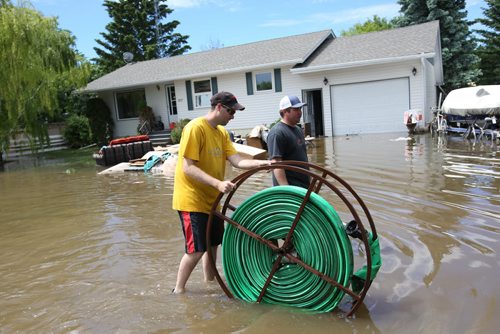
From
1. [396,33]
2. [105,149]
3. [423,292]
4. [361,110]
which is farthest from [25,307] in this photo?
[396,33]

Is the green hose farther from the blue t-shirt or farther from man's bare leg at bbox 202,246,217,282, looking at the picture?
the blue t-shirt

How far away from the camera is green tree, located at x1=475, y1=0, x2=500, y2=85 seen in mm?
30938

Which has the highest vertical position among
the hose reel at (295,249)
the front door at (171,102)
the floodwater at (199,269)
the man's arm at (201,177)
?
the front door at (171,102)

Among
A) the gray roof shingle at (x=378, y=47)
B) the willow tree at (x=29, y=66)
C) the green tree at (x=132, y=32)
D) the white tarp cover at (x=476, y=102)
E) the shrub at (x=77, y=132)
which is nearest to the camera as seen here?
the white tarp cover at (x=476, y=102)

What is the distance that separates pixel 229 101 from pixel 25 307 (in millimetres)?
2568

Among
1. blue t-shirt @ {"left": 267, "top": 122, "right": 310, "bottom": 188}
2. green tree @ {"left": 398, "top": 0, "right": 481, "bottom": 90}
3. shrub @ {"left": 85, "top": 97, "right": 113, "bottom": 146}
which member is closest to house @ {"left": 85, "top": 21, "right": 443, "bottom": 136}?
shrub @ {"left": 85, "top": 97, "right": 113, "bottom": 146}

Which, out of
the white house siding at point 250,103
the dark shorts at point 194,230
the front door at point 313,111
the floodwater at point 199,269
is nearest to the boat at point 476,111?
the floodwater at point 199,269

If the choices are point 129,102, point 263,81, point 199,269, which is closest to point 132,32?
point 129,102

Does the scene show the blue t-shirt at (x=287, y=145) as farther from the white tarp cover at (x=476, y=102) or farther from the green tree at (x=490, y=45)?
the green tree at (x=490, y=45)

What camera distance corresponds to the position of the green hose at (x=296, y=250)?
321 cm

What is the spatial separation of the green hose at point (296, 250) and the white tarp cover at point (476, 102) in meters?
12.4

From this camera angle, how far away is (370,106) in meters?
18.1

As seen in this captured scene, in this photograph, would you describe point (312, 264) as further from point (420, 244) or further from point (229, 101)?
point (420, 244)

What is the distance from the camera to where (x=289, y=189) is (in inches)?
134
